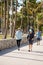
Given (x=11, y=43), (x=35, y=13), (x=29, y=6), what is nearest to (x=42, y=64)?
(x=11, y=43)

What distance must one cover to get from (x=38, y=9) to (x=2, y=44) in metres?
47.3

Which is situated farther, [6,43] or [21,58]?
[6,43]

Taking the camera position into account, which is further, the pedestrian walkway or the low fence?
the low fence

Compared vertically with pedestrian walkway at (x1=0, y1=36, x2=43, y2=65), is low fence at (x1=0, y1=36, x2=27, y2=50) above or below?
below

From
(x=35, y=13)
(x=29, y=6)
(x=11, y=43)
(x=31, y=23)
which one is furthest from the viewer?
(x=31, y=23)

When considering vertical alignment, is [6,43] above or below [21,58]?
below

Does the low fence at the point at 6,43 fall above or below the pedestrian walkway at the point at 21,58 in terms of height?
below

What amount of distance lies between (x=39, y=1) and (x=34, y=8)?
2240mm

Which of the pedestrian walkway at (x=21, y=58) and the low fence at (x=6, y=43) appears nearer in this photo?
the pedestrian walkway at (x=21, y=58)

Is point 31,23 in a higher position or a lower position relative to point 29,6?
lower

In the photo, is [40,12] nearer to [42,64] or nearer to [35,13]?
[35,13]

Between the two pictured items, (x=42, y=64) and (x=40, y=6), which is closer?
(x=42, y=64)

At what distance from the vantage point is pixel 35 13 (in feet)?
231

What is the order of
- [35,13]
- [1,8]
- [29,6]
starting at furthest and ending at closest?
[35,13] → [29,6] → [1,8]
